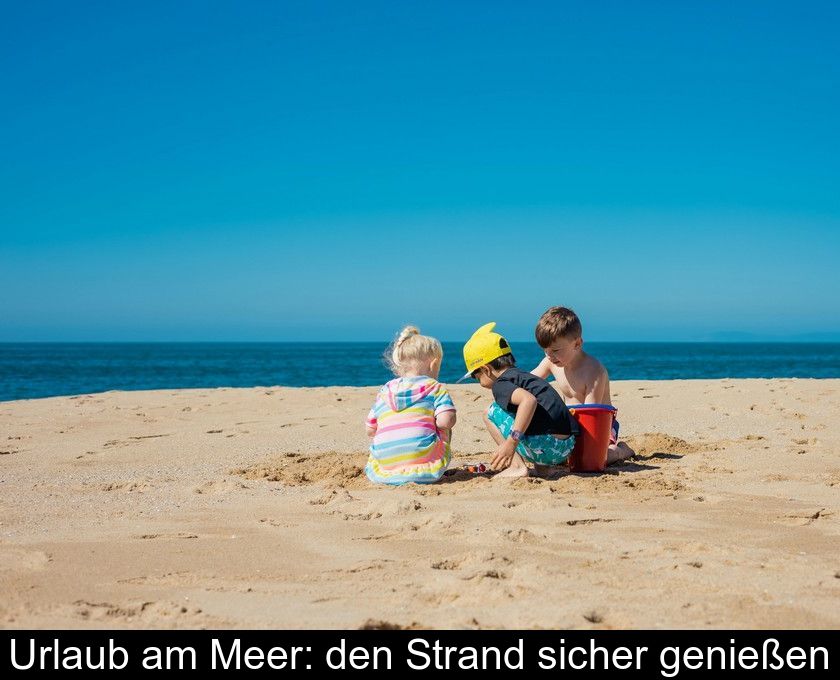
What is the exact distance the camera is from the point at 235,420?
8.16 m

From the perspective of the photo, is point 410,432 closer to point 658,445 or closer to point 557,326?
point 557,326

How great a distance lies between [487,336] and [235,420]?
4.10 metres

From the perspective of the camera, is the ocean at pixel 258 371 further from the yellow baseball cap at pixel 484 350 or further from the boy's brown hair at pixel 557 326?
the boy's brown hair at pixel 557 326

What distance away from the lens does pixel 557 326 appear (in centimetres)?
491

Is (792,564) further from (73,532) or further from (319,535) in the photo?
(73,532)

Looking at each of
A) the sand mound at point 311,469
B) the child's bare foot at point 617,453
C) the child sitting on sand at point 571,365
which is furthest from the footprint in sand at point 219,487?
the child's bare foot at point 617,453

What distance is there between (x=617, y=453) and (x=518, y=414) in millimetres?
1075

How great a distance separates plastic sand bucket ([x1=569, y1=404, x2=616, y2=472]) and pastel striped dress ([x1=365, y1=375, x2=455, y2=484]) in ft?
2.85

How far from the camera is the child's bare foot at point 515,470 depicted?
4711 millimetres

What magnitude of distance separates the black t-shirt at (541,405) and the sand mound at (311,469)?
1.06m

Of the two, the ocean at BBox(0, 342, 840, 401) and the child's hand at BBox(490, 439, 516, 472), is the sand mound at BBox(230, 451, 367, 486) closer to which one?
the child's hand at BBox(490, 439, 516, 472)

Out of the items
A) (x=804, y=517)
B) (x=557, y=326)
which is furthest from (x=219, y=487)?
(x=804, y=517)

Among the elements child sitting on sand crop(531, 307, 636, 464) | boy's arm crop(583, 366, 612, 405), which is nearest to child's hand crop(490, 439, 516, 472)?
child sitting on sand crop(531, 307, 636, 464)
